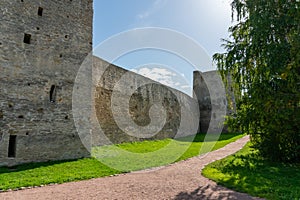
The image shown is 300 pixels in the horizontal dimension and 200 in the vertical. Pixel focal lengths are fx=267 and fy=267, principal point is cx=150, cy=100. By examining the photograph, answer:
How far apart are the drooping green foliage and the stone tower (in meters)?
6.01

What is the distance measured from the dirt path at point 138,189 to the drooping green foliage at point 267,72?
114 inches

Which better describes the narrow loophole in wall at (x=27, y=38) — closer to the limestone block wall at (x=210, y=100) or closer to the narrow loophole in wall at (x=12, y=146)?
the narrow loophole in wall at (x=12, y=146)

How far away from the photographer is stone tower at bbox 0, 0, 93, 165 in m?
9.13

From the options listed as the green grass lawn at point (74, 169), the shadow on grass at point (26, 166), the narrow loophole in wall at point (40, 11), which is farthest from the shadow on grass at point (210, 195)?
the narrow loophole in wall at point (40, 11)

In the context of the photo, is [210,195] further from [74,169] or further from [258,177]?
[74,169]

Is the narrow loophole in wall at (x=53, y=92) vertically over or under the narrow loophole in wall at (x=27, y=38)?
under

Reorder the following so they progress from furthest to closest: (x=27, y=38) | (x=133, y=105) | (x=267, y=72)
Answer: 1. (x=133, y=105)
2. (x=27, y=38)
3. (x=267, y=72)

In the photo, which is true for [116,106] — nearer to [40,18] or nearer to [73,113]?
[73,113]

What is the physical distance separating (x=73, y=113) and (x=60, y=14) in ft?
13.5

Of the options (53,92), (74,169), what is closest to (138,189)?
(74,169)

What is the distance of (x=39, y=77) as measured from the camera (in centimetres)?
1002

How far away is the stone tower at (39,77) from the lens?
9133 mm

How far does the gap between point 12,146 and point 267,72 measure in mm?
8711

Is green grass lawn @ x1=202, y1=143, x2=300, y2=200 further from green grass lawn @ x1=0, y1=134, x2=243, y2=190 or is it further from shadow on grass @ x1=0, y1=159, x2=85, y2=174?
shadow on grass @ x1=0, y1=159, x2=85, y2=174
